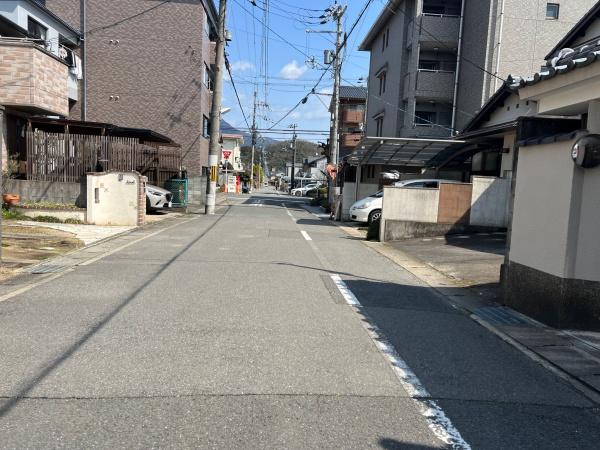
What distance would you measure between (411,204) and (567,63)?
10151mm

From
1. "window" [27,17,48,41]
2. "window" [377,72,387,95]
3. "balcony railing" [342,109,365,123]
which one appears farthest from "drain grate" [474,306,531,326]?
"balcony railing" [342,109,365,123]

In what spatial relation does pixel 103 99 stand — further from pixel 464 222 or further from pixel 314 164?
pixel 314 164

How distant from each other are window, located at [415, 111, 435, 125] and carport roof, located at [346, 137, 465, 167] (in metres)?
6.67

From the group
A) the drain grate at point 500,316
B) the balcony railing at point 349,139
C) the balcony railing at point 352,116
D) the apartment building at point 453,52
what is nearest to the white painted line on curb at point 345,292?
the drain grate at point 500,316

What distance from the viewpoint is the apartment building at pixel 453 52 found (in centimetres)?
2527

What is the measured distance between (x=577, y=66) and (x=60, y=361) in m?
6.39

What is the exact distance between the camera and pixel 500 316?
287 inches

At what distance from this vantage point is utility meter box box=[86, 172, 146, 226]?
639 inches

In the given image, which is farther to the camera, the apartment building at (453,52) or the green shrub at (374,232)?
the apartment building at (453,52)

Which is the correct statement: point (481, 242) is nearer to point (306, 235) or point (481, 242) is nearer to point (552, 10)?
point (306, 235)

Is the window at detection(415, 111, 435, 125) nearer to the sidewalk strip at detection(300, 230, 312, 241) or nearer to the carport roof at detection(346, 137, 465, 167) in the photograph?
the carport roof at detection(346, 137, 465, 167)

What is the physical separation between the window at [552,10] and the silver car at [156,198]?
19977mm

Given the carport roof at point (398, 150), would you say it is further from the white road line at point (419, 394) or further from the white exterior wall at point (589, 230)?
the white road line at point (419, 394)

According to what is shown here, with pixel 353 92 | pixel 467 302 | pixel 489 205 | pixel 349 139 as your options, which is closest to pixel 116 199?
pixel 489 205
